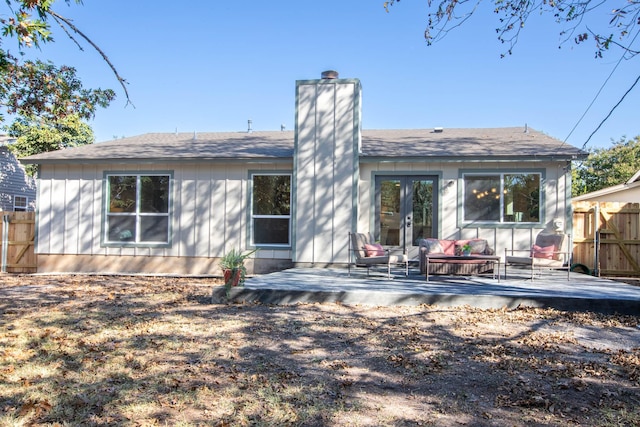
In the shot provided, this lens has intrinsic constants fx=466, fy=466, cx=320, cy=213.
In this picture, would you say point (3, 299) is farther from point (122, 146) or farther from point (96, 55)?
point (122, 146)

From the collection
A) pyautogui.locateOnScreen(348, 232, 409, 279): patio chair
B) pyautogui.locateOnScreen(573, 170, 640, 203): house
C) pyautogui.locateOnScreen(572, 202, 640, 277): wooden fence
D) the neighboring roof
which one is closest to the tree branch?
pyautogui.locateOnScreen(348, 232, 409, 279): patio chair

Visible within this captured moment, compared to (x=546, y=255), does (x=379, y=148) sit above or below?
above

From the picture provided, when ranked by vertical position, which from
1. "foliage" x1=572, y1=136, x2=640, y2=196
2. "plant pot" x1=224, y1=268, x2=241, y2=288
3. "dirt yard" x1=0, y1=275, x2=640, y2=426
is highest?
"foliage" x1=572, y1=136, x2=640, y2=196

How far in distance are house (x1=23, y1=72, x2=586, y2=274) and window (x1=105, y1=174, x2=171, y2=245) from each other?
2cm

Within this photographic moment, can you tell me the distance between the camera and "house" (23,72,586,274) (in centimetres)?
1018

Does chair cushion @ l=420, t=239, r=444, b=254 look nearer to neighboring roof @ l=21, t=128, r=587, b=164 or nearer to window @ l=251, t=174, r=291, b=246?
neighboring roof @ l=21, t=128, r=587, b=164

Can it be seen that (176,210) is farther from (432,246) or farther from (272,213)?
(432,246)

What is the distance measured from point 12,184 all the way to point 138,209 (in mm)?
11414

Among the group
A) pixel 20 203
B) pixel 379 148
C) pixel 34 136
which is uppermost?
pixel 34 136

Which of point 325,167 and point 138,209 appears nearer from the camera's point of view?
point 325,167

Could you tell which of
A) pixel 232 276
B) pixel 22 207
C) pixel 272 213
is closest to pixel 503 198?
pixel 272 213

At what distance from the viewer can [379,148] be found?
11164 mm

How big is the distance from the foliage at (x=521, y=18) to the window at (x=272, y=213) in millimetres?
7055

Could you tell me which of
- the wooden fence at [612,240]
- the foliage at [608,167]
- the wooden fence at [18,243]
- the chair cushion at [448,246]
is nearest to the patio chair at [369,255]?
the chair cushion at [448,246]
